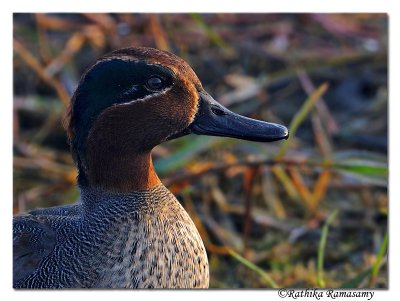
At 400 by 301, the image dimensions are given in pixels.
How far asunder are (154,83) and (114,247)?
467 mm

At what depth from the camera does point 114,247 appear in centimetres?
229

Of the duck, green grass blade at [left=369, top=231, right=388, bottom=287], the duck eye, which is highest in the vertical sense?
the duck eye

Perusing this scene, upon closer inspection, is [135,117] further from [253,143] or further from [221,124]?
[253,143]

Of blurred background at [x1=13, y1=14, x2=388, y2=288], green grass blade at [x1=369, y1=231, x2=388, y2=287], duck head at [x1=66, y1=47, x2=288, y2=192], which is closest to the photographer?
duck head at [x1=66, y1=47, x2=288, y2=192]

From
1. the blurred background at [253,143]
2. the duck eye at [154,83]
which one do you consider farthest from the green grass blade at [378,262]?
the duck eye at [154,83]

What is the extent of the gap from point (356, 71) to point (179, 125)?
167cm

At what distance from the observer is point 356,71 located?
376 centimetres

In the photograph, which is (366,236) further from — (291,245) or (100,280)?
(100,280)

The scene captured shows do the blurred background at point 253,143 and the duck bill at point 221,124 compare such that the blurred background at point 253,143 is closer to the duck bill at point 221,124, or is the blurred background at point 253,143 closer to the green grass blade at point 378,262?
the green grass blade at point 378,262

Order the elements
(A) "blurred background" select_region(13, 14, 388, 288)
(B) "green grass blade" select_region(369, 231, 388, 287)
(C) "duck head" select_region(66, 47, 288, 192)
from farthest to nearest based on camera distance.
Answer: (A) "blurred background" select_region(13, 14, 388, 288)
(B) "green grass blade" select_region(369, 231, 388, 287)
(C) "duck head" select_region(66, 47, 288, 192)

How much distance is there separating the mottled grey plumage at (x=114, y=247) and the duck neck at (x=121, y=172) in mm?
23

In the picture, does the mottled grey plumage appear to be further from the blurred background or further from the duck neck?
the blurred background

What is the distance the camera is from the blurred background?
326 centimetres

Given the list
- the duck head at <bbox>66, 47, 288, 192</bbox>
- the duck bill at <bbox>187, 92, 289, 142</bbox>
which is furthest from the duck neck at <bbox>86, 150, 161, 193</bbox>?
the duck bill at <bbox>187, 92, 289, 142</bbox>
